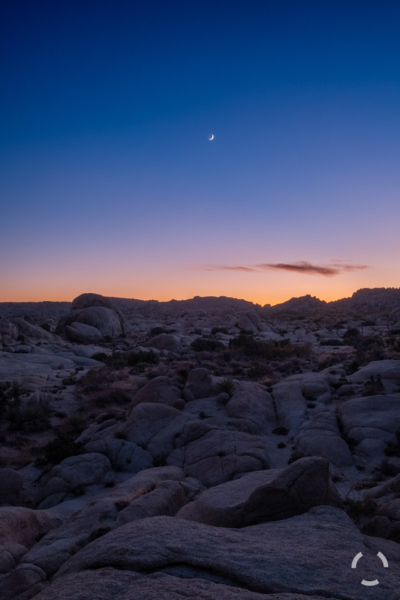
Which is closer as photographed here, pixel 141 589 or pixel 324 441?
pixel 141 589

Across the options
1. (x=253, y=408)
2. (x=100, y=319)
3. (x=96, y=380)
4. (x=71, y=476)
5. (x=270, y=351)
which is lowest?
(x=71, y=476)

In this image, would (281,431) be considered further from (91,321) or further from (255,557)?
(91,321)

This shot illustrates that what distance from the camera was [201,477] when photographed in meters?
13.8

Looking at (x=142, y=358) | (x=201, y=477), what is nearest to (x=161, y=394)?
(x=201, y=477)

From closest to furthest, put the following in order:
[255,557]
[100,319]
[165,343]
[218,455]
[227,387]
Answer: [255,557]
[218,455]
[227,387]
[165,343]
[100,319]

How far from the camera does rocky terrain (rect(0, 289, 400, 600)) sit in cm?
514

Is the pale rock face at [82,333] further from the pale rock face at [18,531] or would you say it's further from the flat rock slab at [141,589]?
the flat rock slab at [141,589]

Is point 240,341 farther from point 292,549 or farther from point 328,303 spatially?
point 328,303

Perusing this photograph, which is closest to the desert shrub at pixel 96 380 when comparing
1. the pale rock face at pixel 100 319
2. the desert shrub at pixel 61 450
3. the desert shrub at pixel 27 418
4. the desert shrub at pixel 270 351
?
the desert shrub at pixel 27 418

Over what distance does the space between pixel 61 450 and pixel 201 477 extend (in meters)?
6.14

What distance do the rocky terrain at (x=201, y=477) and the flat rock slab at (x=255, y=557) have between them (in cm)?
3

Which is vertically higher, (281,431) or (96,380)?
(96,380)

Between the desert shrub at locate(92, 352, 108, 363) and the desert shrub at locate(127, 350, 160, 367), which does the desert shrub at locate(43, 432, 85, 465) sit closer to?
the desert shrub at locate(127, 350, 160, 367)

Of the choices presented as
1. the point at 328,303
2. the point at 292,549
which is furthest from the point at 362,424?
the point at 328,303
